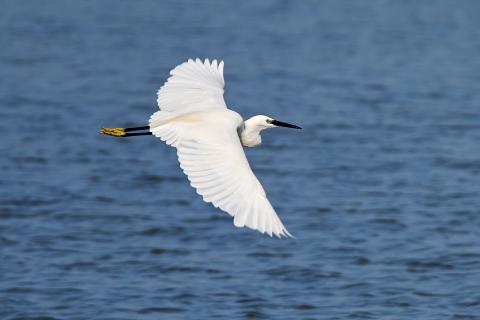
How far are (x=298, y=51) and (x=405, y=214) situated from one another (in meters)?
9.33

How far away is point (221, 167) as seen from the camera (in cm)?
759

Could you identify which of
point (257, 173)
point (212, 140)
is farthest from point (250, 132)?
point (257, 173)

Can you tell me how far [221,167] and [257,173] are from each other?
684 cm

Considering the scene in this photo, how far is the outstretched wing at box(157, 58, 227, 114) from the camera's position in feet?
29.5

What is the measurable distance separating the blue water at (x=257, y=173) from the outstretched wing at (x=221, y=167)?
90.9 inches

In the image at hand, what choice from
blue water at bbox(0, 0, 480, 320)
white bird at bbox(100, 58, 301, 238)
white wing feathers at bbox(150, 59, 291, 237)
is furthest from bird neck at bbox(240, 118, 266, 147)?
blue water at bbox(0, 0, 480, 320)

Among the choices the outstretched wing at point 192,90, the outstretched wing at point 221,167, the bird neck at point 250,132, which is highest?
the outstretched wing at point 192,90

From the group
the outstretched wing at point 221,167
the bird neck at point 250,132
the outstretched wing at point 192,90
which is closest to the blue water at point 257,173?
the bird neck at point 250,132

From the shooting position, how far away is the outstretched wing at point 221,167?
7012mm

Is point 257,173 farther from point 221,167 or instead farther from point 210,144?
point 221,167

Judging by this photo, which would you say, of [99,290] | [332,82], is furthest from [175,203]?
[332,82]

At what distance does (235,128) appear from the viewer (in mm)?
8352

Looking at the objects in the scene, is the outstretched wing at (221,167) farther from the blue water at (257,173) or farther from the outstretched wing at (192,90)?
the blue water at (257,173)

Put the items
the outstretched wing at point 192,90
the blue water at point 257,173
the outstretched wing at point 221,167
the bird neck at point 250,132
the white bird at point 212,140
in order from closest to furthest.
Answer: the outstretched wing at point 221,167, the white bird at point 212,140, the bird neck at point 250,132, the outstretched wing at point 192,90, the blue water at point 257,173
